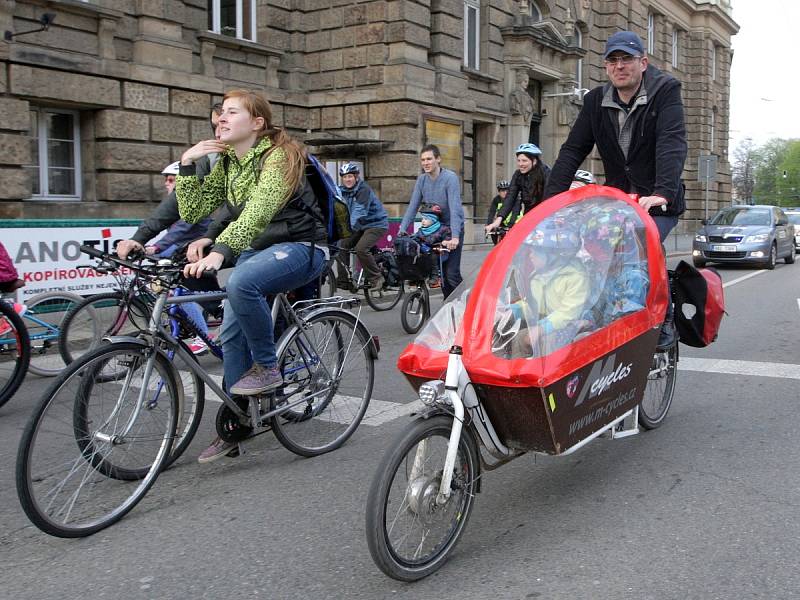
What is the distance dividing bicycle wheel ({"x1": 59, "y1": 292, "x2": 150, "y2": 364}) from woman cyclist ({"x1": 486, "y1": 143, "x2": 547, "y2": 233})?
399 cm

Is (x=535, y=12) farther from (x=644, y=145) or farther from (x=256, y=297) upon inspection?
(x=256, y=297)

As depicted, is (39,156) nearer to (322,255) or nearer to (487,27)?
(322,255)

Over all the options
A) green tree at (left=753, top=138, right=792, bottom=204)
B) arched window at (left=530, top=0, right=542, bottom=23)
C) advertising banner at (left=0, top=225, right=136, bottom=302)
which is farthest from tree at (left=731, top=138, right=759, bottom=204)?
advertising banner at (left=0, top=225, right=136, bottom=302)

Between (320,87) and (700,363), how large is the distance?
14087 mm

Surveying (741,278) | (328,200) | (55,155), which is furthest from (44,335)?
(741,278)

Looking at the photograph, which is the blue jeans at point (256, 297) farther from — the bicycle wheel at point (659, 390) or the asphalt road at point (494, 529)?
the bicycle wheel at point (659, 390)

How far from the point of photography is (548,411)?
303 centimetres

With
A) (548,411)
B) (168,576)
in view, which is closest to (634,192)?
(548,411)

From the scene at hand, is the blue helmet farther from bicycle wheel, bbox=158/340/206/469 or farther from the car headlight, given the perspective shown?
the car headlight

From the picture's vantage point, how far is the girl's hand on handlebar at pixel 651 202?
398 cm

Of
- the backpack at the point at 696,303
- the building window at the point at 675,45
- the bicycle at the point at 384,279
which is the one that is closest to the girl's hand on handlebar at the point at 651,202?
the backpack at the point at 696,303

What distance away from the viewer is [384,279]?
10.8 m

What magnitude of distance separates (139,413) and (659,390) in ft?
9.73

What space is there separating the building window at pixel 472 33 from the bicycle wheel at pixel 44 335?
16.6 metres
